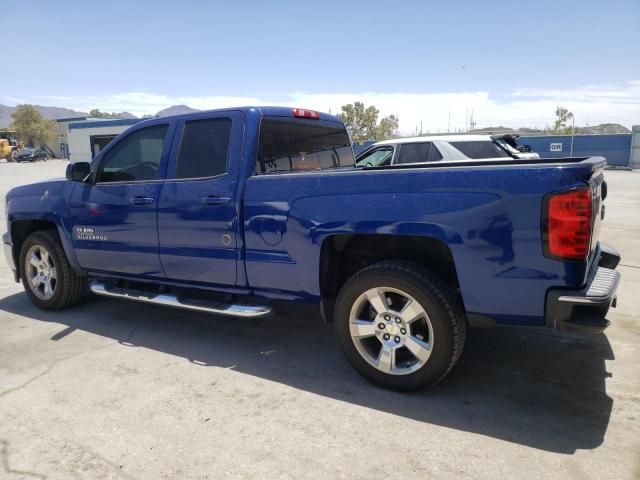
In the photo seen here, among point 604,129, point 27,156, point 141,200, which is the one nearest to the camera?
point 141,200

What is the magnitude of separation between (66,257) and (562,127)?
8902 centimetres

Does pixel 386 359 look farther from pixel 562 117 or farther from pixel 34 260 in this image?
pixel 562 117

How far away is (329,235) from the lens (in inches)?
132

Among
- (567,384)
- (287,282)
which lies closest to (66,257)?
(287,282)

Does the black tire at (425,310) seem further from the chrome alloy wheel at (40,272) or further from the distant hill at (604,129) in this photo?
the distant hill at (604,129)

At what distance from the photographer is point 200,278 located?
4.11m

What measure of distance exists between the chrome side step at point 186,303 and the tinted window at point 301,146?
3.61 feet

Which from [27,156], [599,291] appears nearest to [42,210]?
[599,291]

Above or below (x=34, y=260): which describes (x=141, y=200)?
above

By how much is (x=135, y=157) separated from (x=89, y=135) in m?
30.0

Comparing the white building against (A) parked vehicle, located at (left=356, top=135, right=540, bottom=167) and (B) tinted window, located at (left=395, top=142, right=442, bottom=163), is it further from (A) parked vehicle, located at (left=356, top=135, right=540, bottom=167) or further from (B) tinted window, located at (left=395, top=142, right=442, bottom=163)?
(B) tinted window, located at (left=395, top=142, right=442, bottom=163)

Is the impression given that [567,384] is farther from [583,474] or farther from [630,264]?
[630,264]

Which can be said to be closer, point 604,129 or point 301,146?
point 301,146

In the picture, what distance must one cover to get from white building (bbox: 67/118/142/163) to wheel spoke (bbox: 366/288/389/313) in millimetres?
29928
